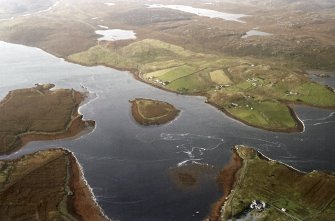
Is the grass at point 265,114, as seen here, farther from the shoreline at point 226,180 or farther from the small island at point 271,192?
the small island at point 271,192

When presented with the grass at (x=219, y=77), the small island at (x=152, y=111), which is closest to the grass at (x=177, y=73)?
the grass at (x=219, y=77)

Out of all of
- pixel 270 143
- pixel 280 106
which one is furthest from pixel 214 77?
pixel 270 143

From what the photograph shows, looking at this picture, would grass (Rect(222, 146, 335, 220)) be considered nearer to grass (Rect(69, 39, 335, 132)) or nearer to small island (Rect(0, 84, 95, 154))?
grass (Rect(69, 39, 335, 132))

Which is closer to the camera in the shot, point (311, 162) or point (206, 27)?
point (311, 162)

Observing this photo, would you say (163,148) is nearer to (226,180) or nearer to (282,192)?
(226,180)

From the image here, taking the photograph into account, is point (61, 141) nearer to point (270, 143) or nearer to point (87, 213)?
point (87, 213)

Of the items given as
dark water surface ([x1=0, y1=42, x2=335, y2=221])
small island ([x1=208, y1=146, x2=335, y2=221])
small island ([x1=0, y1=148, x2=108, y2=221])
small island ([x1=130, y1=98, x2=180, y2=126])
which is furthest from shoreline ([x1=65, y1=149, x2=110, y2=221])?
small island ([x1=130, y1=98, x2=180, y2=126])
